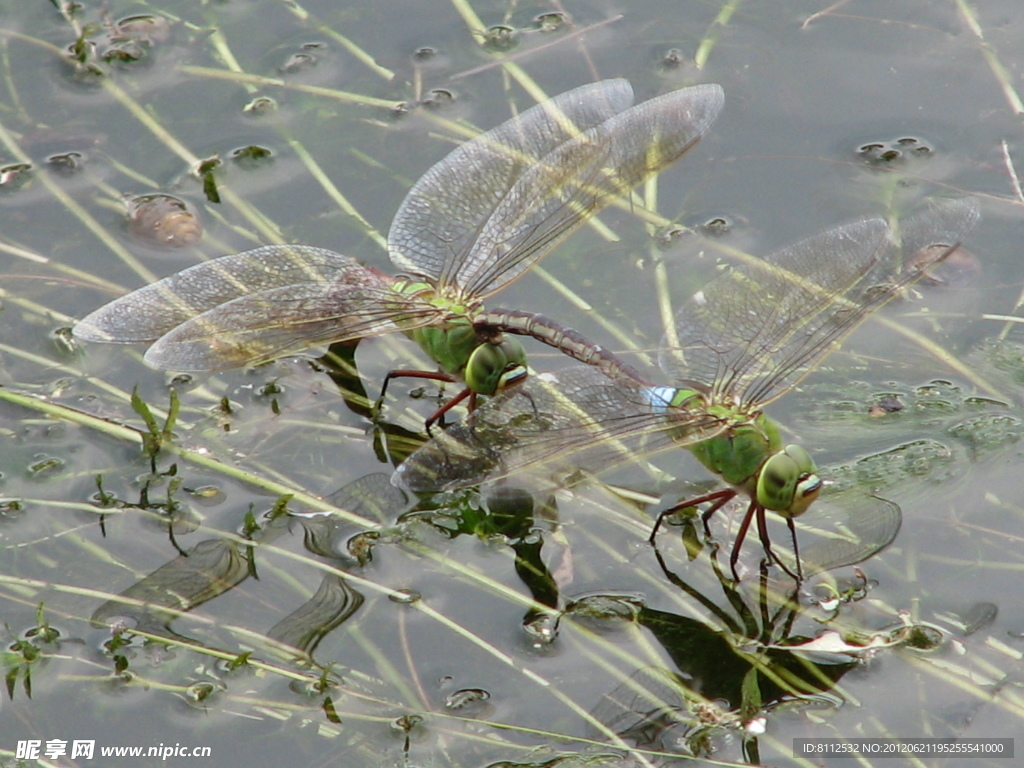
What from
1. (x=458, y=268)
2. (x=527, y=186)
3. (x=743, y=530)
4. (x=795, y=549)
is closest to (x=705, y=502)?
(x=743, y=530)

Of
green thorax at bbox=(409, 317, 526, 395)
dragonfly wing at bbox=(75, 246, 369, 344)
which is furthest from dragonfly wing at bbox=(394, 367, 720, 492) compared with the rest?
dragonfly wing at bbox=(75, 246, 369, 344)

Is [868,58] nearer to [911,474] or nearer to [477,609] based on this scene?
[911,474]

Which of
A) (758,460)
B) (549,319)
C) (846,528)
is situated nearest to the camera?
(758,460)

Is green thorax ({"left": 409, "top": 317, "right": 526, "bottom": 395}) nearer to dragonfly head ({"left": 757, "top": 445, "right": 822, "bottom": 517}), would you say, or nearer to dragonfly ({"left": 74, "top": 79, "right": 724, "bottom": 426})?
dragonfly ({"left": 74, "top": 79, "right": 724, "bottom": 426})

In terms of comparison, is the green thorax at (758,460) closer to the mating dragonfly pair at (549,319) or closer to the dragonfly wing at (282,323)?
the mating dragonfly pair at (549,319)

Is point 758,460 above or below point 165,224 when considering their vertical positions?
below

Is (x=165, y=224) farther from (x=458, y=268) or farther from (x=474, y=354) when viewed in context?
(x=474, y=354)

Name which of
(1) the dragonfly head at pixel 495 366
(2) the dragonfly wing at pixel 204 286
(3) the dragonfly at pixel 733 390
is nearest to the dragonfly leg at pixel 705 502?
(3) the dragonfly at pixel 733 390

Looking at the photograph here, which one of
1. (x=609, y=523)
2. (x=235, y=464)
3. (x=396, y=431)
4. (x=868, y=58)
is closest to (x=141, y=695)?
(x=235, y=464)
